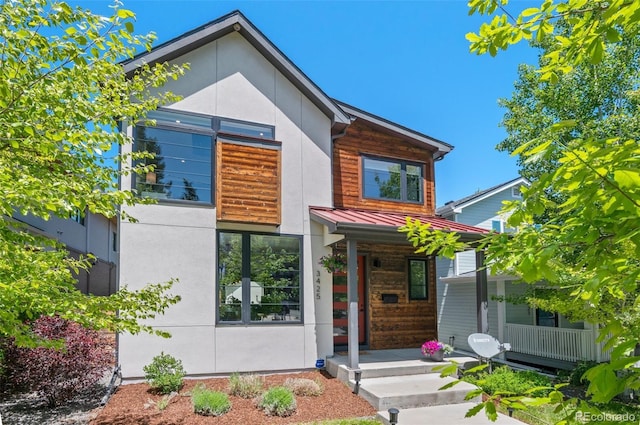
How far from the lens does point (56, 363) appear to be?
21.9ft

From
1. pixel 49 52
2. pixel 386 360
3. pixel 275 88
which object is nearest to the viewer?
pixel 49 52

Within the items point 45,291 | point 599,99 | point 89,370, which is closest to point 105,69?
point 45,291

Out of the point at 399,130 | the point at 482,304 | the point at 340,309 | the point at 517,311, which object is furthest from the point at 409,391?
the point at 517,311

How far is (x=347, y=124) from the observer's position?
10.5 m

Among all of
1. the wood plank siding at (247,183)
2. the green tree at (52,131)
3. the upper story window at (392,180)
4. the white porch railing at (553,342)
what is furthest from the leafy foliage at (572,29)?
the white porch railing at (553,342)

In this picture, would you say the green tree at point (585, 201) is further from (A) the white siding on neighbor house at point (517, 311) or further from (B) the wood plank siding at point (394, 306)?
(A) the white siding on neighbor house at point (517, 311)

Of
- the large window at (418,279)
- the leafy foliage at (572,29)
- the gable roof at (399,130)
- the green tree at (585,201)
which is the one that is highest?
the gable roof at (399,130)

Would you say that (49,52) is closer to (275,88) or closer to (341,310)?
(275,88)

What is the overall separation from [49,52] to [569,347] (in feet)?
43.0

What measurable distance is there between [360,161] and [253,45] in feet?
13.3

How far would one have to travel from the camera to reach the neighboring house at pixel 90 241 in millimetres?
14578

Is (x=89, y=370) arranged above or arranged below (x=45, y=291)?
below

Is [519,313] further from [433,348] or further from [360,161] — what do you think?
[360,161]

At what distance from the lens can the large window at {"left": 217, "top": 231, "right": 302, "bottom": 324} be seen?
897 cm
